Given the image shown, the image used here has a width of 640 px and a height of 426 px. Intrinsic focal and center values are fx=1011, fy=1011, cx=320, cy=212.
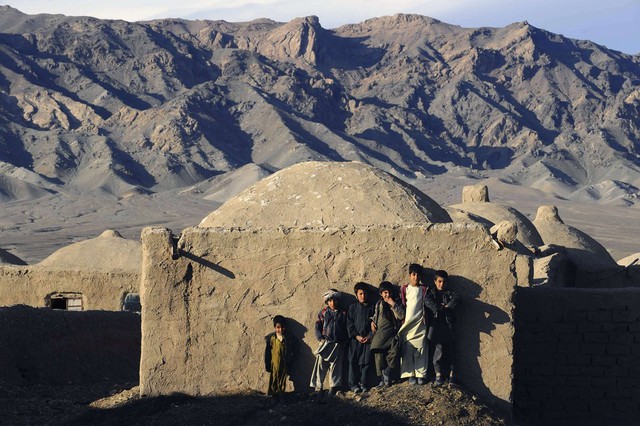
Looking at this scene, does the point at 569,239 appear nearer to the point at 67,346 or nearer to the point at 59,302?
the point at 59,302

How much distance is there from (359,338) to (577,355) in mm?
2551

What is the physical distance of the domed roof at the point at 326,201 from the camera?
9922 millimetres

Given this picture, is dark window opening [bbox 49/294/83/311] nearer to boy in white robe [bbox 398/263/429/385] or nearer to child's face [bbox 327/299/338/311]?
child's face [bbox 327/299/338/311]

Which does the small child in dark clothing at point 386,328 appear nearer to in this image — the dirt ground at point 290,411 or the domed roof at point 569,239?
the dirt ground at point 290,411

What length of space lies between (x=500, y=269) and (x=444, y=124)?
9192 cm

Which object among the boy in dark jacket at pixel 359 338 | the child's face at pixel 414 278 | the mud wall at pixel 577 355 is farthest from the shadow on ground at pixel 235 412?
the mud wall at pixel 577 355

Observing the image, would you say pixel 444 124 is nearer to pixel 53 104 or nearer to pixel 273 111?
pixel 273 111

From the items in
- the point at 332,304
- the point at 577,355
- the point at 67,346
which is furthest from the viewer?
the point at 67,346

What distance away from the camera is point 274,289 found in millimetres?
8672

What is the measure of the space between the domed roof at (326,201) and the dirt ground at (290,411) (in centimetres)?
197

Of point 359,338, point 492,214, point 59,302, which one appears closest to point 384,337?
point 359,338

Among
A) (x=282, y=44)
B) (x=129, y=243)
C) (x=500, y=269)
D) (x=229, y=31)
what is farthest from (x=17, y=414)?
(x=229, y=31)

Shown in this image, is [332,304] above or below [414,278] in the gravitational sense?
below

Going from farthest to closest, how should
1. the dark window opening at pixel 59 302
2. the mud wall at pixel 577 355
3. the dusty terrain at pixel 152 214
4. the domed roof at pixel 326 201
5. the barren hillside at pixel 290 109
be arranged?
1. the barren hillside at pixel 290 109
2. the dusty terrain at pixel 152 214
3. the dark window opening at pixel 59 302
4. the domed roof at pixel 326 201
5. the mud wall at pixel 577 355
